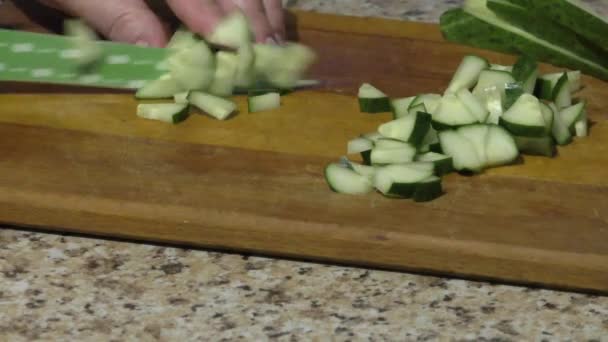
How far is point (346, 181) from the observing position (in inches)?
85.3

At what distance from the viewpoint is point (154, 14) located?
2.67 metres

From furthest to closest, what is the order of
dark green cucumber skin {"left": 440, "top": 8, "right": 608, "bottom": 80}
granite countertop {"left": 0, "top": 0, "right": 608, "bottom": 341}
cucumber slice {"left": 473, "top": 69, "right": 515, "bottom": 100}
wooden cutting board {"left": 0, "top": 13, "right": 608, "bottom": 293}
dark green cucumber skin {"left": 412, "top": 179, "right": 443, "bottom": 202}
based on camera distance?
dark green cucumber skin {"left": 440, "top": 8, "right": 608, "bottom": 80} → cucumber slice {"left": 473, "top": 69, "right": 515, "bottom": 100} → dark green cucumber skin {"left": 412, "top": 179, "right": 443, "bottom": 202} → wooden cutting board {"left": 0, "top": 13, "right": 608, "bottom": 293} → granite countertop {"left": 0, "top": 0, "right": 608, "bottom": 341}

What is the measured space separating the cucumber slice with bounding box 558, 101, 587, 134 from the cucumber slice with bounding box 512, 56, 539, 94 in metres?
0.10

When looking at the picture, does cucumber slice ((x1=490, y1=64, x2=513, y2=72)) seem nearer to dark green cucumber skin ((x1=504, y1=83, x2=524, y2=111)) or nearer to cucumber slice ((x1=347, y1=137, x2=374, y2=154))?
dark green cucumber skin ((x1=504, y1=83, x2=524, y2=111))

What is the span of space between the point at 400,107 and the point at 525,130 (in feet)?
0.92

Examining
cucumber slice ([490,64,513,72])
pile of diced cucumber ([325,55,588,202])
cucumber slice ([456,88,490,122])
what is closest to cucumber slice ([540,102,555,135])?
pile of diced cucumber ([325,55,588,202])

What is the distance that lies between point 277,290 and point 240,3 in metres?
0.93

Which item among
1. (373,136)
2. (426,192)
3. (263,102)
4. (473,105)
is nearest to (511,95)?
(473,105)

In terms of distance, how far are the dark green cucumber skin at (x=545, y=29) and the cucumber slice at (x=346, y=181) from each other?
0.75m

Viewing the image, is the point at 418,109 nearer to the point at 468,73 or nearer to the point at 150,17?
the point at 468,73

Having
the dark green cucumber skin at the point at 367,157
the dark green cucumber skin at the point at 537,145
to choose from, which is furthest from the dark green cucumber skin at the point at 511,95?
the dark green cucumber skin at the point at 367,157

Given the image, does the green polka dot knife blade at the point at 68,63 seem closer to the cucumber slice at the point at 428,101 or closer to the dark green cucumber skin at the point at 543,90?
the cucumber slice at the point at 428,101

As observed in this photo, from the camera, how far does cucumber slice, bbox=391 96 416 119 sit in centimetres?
248

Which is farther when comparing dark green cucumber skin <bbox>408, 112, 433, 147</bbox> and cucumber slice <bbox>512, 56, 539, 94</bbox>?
cucumber slice <bbox>512, 56, 539, 94</bbox>
